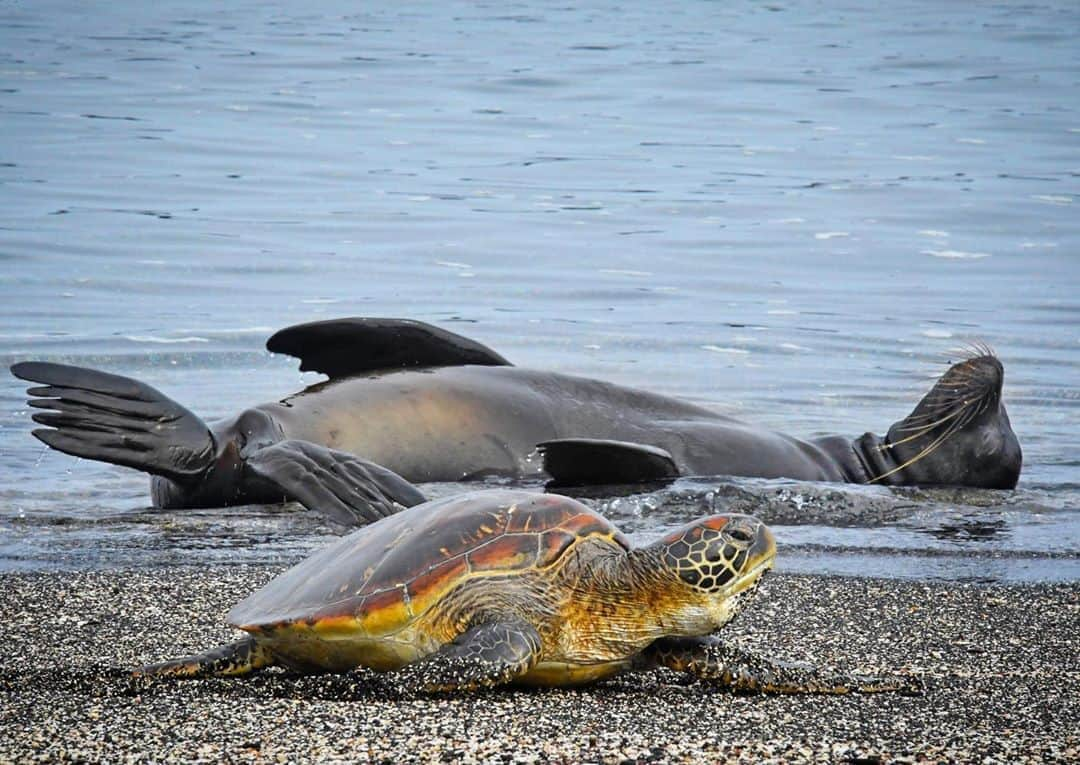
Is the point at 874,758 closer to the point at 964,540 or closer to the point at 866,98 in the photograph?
the point at 964,540

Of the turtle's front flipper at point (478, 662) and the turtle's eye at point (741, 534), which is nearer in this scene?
the turtle's front flipper at point (478, 662)

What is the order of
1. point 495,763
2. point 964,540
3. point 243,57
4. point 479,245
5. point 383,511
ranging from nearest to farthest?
point 495,763 < point 383,511 < point 964,540 < point 479,245 < point 243,57

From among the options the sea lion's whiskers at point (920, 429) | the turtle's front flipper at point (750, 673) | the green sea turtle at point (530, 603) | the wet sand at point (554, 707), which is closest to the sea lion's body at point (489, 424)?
the sea lion's whiskers at point (920, 429)

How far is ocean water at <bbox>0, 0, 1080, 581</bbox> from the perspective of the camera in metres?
8.24

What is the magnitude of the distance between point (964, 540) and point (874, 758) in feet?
12.9

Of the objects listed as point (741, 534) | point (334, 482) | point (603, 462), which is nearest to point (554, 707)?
point (741, 534)

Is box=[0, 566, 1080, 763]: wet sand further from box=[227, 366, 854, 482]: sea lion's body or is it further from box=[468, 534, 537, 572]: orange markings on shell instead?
box=[227, 366, 854, 482]: sea lion's body

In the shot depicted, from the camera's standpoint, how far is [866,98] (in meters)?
41.2

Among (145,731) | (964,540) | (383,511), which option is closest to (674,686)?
(145,731)

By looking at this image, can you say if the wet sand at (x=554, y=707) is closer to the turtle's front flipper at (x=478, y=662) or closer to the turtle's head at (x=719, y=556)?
the turtle's front flipper at (x=478, y=662)

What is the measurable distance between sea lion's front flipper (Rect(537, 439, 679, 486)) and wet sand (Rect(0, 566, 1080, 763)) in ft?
6.90

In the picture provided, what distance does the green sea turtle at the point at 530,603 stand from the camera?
171 inches

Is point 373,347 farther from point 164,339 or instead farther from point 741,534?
point 164,339

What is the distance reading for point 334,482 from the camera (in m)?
6.98
